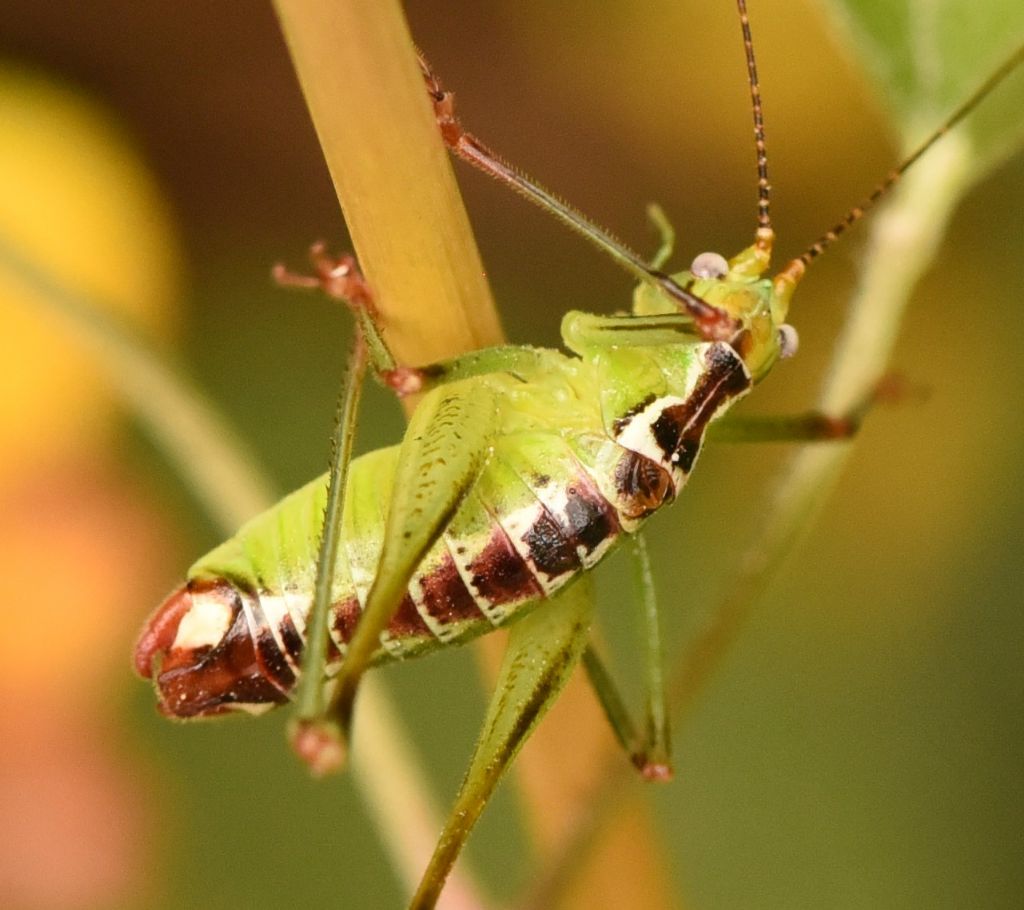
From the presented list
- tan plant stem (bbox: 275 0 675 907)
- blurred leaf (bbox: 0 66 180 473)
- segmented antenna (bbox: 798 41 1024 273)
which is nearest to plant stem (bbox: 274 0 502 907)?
tan plant stem (bbox: 275 0 675 907)

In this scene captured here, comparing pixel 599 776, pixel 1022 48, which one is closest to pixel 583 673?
pixel 599 776

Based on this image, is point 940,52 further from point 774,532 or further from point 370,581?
point 370,581

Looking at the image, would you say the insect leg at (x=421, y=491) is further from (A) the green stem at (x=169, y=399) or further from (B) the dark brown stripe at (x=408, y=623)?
(A) the green stem at (x=169, y=399)

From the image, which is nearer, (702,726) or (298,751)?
(298,751)

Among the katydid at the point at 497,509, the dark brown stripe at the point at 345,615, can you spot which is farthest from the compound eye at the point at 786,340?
the dark brown stripe at the point at 345,615

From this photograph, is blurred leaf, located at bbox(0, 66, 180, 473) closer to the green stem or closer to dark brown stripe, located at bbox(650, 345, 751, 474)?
the green stem

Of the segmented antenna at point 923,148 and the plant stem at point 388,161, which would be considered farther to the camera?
the segmented antenna at point 923,148
